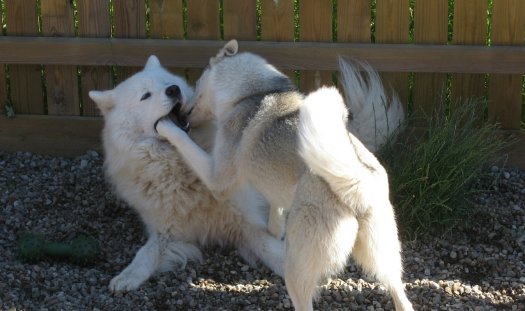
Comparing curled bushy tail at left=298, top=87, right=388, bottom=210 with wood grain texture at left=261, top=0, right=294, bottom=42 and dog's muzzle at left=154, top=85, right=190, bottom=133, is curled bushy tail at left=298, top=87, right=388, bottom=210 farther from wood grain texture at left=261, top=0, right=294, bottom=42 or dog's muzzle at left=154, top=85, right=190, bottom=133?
wood grain texture at left=261, top=0, right=294, bottom=42

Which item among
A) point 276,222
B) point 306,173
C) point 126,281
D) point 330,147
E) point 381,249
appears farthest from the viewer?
point 276,222

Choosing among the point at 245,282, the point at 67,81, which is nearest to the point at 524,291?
the point at 245,282

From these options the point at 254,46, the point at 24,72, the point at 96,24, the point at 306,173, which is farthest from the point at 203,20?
the point at 306,173

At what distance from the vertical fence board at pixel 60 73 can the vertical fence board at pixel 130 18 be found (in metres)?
0.35

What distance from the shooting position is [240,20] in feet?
19.9

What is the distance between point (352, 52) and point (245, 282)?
1898 millimetres

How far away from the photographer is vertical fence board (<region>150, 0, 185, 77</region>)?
6.13 meters

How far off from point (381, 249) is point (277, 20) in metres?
2.58

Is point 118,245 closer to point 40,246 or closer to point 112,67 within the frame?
point 40,246

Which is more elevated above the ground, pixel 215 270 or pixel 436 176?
pixel 436 176

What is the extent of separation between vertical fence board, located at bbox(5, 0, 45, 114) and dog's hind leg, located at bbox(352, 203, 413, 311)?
343 cm

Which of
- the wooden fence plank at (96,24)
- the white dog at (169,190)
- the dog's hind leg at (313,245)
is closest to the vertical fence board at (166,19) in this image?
the wooden fence plank at (96,24)

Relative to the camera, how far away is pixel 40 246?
195 inches

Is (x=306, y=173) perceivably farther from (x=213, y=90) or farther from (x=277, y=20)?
(x=277, y=20)
